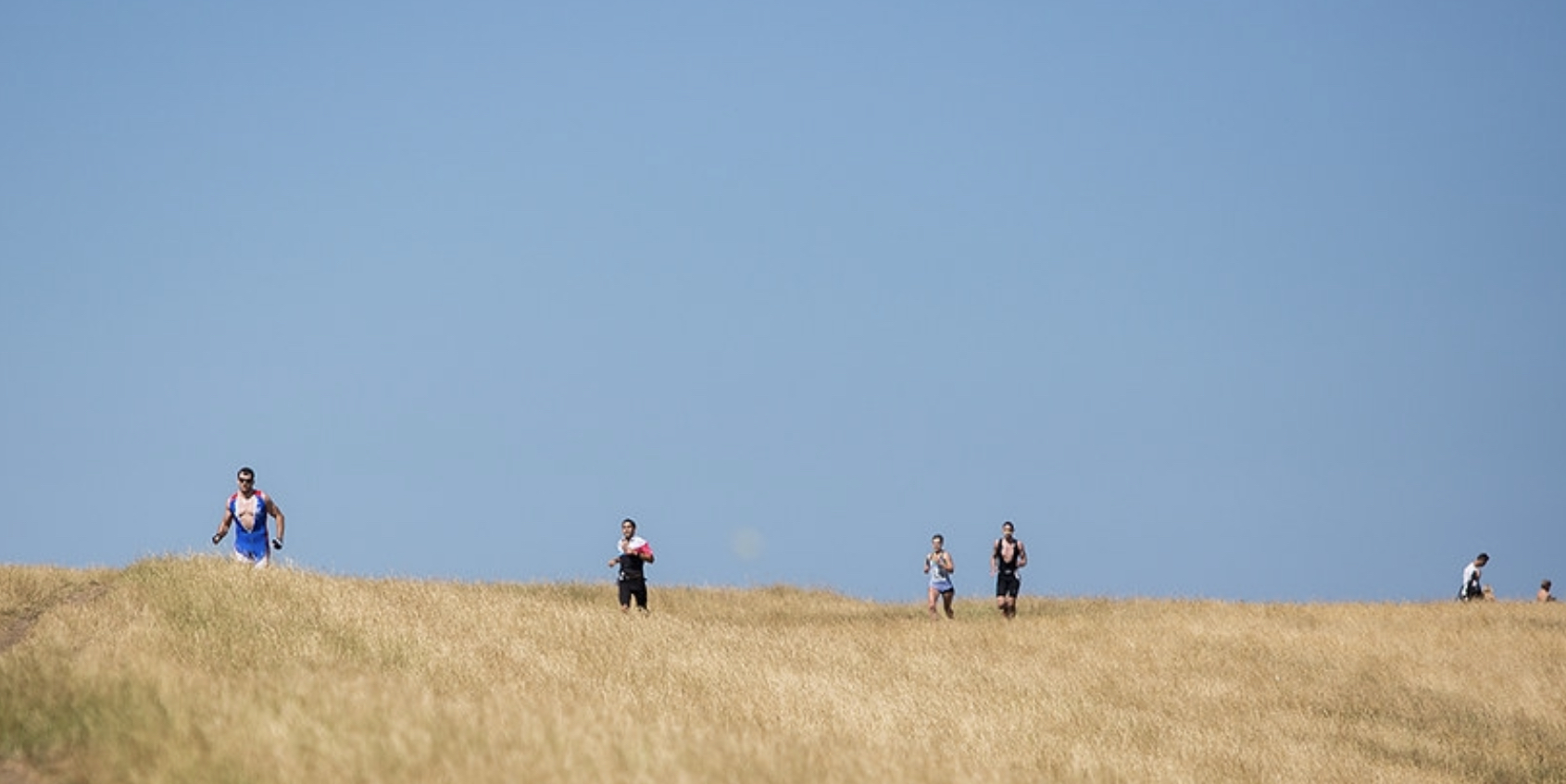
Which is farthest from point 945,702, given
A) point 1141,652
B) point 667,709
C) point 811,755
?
point 1141,652

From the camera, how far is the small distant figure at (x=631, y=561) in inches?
1166

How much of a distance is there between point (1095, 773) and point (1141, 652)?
48.2 ft

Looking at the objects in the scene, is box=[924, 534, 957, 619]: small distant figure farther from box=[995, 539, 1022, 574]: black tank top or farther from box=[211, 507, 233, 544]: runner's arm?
box=[211, 507, 233, 544]: runner's arm

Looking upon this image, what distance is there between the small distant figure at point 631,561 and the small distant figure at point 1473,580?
18564mm

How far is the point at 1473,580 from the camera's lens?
37594 mm

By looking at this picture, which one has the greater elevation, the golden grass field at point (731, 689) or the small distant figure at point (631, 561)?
the small distant figure at point (631, 561)

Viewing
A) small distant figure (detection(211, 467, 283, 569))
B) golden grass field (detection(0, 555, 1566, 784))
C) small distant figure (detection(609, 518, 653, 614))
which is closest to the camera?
golden grass field (detection(0, 555, 1566, 784))

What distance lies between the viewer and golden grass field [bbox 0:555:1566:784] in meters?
11.0

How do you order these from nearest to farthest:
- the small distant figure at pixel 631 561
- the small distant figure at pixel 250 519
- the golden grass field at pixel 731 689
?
the golden grass field at pixel 731 689
the small distant figure at pixel 250 519
the small distant figure at pixel 631 561

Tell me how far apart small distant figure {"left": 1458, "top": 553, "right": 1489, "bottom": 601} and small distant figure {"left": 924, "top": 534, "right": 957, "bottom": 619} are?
11.7 meters

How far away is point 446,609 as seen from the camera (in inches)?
979

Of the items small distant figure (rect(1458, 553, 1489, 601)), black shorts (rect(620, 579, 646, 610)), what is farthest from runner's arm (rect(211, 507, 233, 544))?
small distant figure (rect(1458, 553, 1489, 601))

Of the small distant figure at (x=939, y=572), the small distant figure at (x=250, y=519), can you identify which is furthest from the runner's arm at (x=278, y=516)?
the small distant figure at (x=939, y=572)

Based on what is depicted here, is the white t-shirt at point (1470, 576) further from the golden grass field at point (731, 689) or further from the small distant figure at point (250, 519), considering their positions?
the small distant figure at point (250, 519)
